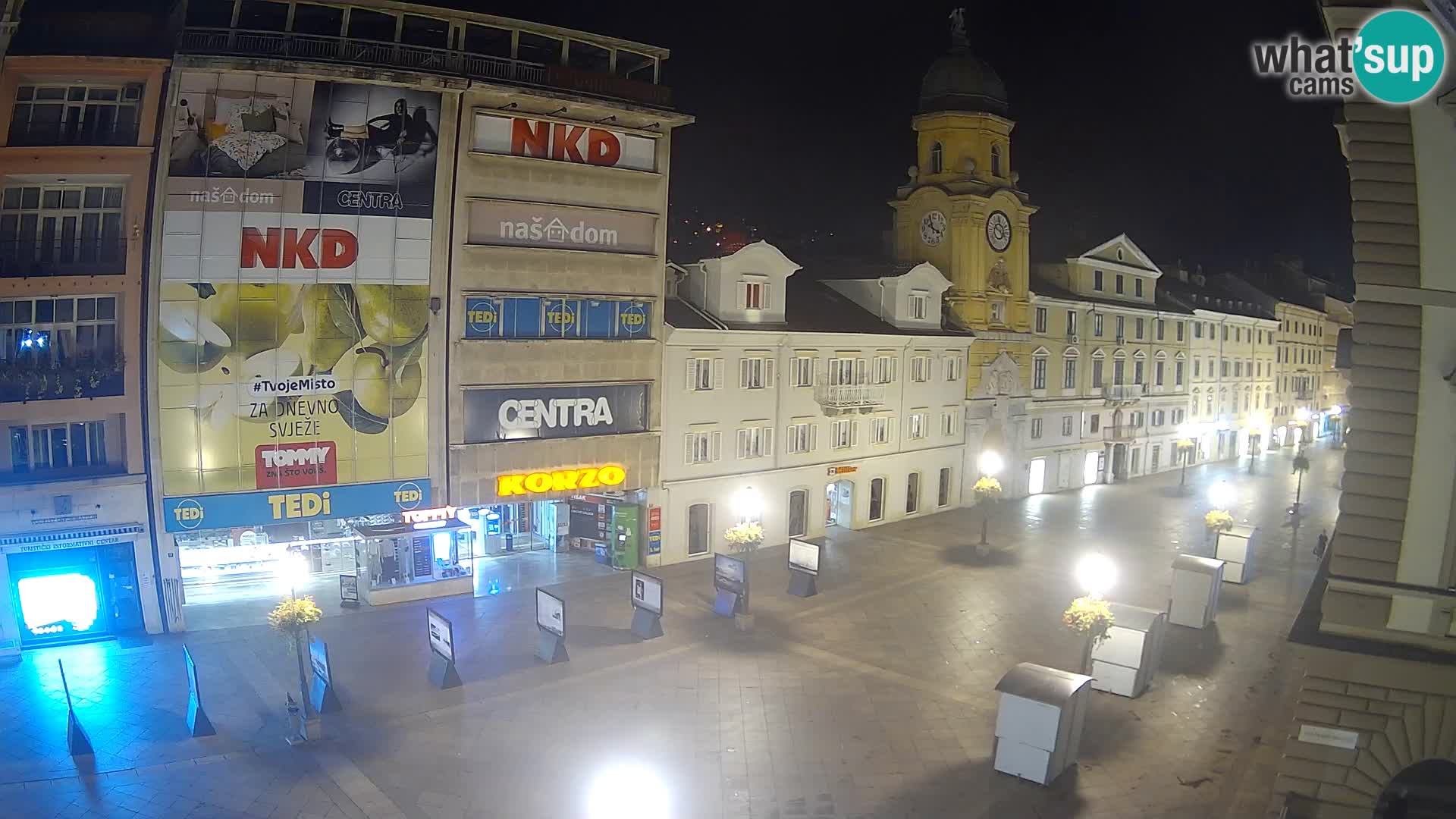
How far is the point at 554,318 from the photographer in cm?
3097

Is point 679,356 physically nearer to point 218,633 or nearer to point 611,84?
point 611,84

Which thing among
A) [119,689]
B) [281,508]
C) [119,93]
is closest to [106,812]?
[119,689]

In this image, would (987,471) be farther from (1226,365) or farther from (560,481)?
(1226,365)

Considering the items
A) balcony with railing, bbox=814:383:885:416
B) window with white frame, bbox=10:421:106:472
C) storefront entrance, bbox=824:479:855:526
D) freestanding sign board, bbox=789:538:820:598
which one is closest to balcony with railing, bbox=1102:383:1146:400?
balcony with railing, bbox=814:383:885:416

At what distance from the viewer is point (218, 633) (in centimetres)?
2602

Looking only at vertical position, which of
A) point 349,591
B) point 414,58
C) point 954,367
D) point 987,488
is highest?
point 414,58

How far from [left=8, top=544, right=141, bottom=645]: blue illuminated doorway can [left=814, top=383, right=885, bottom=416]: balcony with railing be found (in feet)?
81.5

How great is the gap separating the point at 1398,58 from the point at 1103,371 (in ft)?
151

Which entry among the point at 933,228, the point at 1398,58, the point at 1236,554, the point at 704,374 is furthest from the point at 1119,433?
the point at 1398,58

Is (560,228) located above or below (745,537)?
above

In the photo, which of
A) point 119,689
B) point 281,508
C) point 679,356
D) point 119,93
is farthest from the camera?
point 679,356

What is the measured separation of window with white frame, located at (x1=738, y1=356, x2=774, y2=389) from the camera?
3619cm

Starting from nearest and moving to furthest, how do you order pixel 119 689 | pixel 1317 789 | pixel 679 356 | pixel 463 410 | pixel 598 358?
1. pixel 1317 789
2. pixel 119 689
3. pixel 463 410
4. pixel 598 358
5. pixel 679 356

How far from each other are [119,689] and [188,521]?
5642 mm
